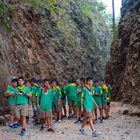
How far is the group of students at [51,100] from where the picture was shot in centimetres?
1108

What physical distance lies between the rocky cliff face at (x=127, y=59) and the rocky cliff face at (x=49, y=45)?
3748 mm

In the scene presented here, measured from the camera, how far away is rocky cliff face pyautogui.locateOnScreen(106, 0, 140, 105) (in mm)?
21109

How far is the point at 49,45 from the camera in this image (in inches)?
1033


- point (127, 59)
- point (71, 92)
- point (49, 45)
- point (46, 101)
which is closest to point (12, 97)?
point (46, 101)

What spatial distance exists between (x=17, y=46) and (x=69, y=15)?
1251 cm

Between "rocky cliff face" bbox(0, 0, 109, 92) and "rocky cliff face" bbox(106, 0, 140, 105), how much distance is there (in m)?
3.75

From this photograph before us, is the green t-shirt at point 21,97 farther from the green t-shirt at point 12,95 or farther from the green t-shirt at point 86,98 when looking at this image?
the green t-shirt at point 86,98

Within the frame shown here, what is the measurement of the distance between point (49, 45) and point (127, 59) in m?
6.18

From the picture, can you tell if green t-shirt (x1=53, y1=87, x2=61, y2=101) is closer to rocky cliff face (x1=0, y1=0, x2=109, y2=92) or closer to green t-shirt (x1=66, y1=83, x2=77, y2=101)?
green t-shirt (x1=66, y1=83, x2=77, y2=101)

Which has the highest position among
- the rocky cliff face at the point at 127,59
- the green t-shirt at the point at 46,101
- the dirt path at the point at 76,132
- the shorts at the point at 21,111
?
the rocky cliff face at the point at 127,59

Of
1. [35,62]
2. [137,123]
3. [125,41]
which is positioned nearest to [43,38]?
[35,62]

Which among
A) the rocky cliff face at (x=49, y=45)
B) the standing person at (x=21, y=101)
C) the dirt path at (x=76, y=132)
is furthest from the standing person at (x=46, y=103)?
the rocky cliff face at (x=49, y=45)

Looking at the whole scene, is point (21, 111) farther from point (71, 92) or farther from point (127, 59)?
point (127, 59)

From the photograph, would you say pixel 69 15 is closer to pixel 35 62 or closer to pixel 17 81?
pixel 35 62
